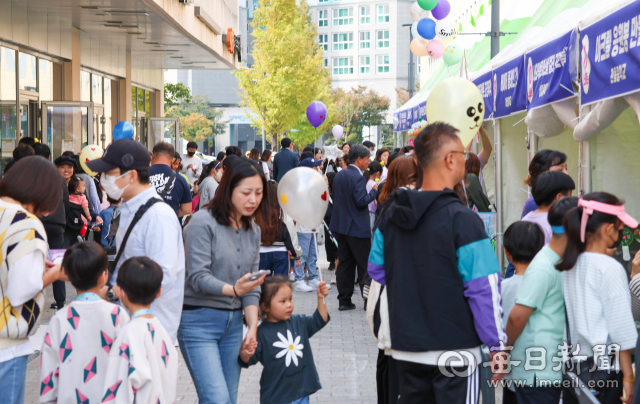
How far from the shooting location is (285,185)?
5.06m

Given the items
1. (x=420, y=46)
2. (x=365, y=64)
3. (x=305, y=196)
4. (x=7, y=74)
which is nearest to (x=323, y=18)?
(x=365, y=64)

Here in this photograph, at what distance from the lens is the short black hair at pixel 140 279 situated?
→ 3186 millimetres

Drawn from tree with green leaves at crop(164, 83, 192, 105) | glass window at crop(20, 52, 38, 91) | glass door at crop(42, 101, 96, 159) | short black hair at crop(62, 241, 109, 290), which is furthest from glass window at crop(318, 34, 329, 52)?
short black hair at crop(62, 241, 109, 290)

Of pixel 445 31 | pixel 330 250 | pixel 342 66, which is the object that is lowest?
pixel 330 250

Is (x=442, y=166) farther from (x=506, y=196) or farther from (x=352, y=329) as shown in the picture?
(x=506, y=196)

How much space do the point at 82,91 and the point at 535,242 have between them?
16.5 m

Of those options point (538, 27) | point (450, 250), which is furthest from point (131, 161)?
point (538, 27)

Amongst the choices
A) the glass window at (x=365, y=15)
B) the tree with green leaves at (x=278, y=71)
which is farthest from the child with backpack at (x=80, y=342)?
the glass window at (x=365, y=15)

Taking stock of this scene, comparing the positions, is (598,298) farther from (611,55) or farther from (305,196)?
(611,55)

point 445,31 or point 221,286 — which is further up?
point 445,31

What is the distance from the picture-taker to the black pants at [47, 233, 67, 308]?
8000mm

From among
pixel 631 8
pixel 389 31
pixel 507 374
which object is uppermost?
pixel 389 31

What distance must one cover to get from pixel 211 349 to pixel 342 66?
302 ft

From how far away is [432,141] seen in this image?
122 inches
